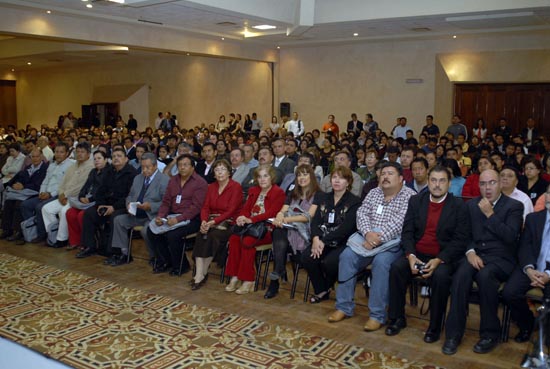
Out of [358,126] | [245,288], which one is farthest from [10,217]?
→ [358,126]

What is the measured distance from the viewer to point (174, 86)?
72.7 feet

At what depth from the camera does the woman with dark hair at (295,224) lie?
16.3 ft

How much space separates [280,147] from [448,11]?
6.22 meters

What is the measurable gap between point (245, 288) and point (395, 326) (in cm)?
156

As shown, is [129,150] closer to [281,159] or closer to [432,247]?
[281,159]

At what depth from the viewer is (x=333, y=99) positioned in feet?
59.1

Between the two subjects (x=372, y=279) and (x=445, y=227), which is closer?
(x=445, y=227)

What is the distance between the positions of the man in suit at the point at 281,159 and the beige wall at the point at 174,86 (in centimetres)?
1198

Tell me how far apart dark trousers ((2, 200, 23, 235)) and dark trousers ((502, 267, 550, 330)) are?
619cm

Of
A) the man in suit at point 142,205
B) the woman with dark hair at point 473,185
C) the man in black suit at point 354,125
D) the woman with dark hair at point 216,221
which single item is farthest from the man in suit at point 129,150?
the man in black suit at point 354,125

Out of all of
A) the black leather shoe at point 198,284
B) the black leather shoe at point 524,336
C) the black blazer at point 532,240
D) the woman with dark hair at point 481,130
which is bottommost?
the black leather shoe at point 198,284

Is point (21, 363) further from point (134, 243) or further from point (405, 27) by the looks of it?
point (405, 27)

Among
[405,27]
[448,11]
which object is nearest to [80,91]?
[405,27]

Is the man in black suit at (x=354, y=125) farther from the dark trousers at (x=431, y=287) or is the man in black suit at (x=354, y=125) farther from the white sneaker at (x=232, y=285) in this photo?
the dark trousers at (x=431, y=287)
